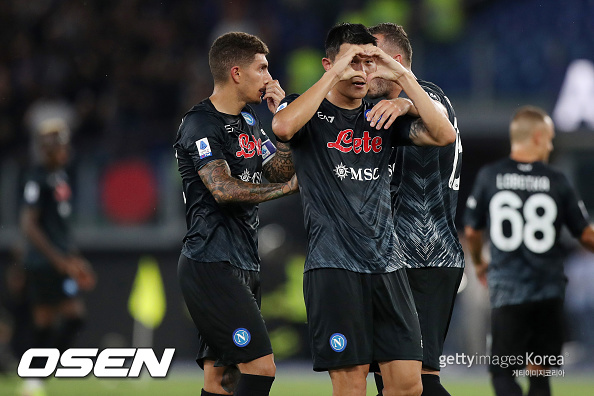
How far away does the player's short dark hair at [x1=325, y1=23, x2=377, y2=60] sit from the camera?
Answer: 4074mm

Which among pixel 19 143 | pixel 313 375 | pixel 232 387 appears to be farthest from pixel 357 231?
pixel 19 143

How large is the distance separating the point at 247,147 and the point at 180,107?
784 centimetres

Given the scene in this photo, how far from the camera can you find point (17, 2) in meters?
13.7

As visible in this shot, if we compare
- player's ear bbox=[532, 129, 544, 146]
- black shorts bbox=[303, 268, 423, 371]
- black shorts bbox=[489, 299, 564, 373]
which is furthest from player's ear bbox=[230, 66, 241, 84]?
black shorts bbox=[489, 299, 564, 373]

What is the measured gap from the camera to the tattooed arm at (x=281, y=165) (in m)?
4.68

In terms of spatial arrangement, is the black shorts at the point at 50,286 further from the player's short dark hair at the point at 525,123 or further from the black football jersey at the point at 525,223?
the player's short dark hair at the point at 525,123

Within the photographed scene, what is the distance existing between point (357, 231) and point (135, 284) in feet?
23.8

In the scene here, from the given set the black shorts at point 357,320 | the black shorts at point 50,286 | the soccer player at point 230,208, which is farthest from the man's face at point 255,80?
the black shorts at point 50,286

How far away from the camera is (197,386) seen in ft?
28.7

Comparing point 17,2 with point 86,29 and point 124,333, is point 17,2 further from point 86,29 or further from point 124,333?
point 124,333

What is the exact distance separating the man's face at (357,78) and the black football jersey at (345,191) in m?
0.11

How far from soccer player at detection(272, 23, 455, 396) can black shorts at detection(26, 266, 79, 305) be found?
482 cm

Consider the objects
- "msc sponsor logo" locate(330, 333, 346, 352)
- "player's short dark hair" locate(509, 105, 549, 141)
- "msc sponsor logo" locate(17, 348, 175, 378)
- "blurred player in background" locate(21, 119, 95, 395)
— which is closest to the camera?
"msc sponsor logo" locate(330, 333, 346, 352)

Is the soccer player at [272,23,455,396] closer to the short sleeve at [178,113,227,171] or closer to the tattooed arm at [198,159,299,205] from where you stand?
the tattooed arm at [198,159,299,205]
